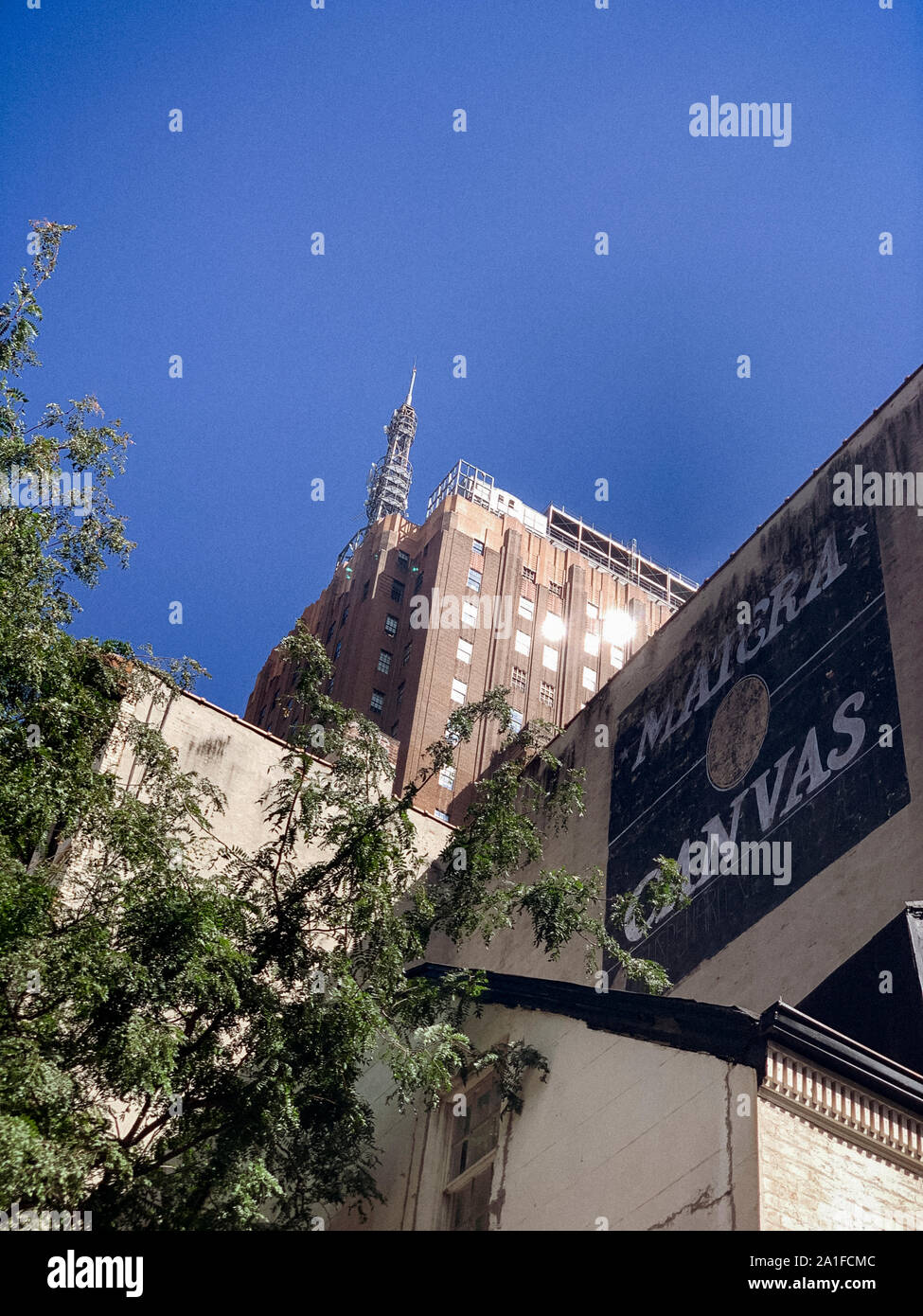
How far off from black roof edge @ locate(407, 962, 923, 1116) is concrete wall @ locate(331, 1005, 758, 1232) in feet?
0.48

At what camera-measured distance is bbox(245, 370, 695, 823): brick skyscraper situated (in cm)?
8056

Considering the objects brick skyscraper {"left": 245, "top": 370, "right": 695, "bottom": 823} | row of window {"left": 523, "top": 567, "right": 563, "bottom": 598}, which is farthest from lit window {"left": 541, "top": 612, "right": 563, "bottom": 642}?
row of window {"left": 523, "top": 567, "right": 563, "bottom": 598}

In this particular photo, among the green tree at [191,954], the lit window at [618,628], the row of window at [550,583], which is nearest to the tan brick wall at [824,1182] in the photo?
the green tree at [191,954]

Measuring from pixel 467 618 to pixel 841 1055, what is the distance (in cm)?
7224

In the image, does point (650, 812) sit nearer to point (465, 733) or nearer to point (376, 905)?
point (465, 733)

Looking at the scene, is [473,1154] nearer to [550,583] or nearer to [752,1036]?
[752,1036]

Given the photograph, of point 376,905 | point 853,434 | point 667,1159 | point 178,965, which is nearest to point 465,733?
point 376,905

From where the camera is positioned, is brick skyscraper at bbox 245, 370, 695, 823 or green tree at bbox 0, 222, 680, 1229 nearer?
green tree at bbox 0, 222, 680, 1229

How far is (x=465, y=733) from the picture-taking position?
19.5m

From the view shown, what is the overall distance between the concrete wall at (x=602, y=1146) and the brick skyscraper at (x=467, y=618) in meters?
57.0

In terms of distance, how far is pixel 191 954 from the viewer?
13992 millimetres

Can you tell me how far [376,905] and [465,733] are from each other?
380cm

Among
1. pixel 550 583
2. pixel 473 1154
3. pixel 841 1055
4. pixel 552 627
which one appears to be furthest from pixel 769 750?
pixel 550 583

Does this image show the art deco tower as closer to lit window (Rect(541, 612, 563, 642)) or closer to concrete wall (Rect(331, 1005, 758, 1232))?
lit window (Rect(541, 612, 563, 642))
